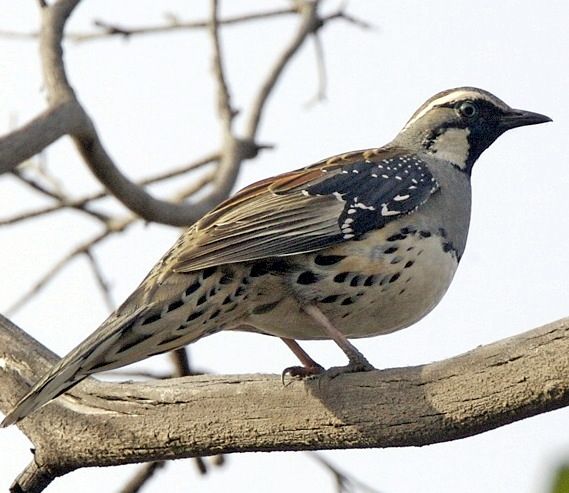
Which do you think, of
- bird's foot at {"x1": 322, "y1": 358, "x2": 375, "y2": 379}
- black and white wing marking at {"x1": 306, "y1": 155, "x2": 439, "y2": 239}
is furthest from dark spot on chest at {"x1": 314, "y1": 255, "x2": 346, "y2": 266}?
bird's foot at {"x1": 322, "y1": 358, "x2": 375, "y2": 379}

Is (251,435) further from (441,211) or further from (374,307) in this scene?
(441,211)

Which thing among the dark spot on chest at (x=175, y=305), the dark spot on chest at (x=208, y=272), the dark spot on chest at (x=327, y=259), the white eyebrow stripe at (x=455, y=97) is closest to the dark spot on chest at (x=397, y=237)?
the dark spot on chest at (x=327, y=259)

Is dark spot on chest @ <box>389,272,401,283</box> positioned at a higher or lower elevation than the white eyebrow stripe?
lower

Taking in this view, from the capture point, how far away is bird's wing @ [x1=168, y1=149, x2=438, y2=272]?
607cm

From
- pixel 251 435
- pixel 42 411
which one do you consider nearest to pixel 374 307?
pixel 251 435

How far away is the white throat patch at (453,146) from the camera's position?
7555mm

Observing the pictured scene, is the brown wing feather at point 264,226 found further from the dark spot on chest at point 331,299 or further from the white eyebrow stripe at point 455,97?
the white eyebrow stripe at point 455,97

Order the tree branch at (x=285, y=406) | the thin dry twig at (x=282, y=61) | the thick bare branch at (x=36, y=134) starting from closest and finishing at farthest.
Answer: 1. the tree branch at (x=285, y=406)
2. the thick bare branch at (x=36, y=134)
3. the thin dry twig at (x=282, y=61)

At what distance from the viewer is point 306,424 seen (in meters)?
5.39

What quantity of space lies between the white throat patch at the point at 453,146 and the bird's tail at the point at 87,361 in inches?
101

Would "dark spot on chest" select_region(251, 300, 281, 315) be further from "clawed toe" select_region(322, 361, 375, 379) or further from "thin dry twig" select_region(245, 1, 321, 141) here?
"thin dry twig" select_region(245, 1, 321, 141)

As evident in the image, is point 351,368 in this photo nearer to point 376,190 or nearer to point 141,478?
point 376,190

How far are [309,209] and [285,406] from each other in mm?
1373

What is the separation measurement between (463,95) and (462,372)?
122 inches
